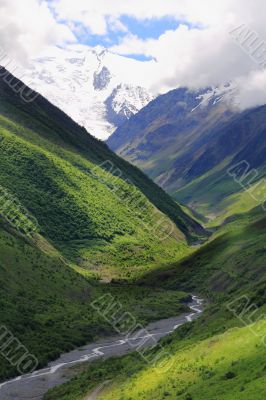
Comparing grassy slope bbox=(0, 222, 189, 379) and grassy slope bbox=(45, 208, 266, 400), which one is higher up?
grassy slope bbox=(0, 222, 189, 379)

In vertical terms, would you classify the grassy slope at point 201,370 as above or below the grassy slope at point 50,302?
below

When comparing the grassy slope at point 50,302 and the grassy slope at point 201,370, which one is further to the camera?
the grassy slope at point 50,302

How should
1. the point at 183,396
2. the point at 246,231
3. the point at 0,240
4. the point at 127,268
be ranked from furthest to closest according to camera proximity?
the point at 127,268, the point at 246,231, the point at 0,240, the point at 183,396

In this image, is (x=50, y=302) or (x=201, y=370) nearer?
(x=201, y=370)

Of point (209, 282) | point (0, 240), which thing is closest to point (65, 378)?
point (0, 240)

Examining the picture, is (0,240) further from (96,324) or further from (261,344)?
(261,344)

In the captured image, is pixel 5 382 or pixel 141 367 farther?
pixel 5 382

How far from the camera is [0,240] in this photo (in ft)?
407

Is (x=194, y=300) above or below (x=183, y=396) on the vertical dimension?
below

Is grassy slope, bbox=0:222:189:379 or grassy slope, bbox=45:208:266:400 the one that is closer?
grassy slope, bbox=45:208:266:400

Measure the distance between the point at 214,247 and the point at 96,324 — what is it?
3316 inches

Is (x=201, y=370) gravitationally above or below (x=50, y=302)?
below

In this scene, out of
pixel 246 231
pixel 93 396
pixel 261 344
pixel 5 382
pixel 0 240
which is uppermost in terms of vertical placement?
pixel 0 240

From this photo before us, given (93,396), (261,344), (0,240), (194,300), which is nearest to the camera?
(261,344)
